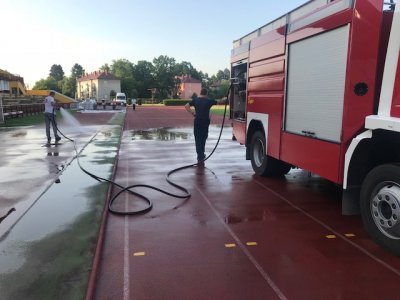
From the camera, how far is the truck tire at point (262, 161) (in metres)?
7.91

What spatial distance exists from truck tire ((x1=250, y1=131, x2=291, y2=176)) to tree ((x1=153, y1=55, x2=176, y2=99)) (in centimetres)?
10663

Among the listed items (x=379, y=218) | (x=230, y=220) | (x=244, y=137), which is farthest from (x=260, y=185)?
(x=379, y=218)

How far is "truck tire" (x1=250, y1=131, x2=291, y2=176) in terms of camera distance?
312 inches

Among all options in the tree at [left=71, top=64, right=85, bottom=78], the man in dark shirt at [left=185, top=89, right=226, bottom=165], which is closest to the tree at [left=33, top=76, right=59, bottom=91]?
the tree at [left=71, top=64, right=85, bottom=78]

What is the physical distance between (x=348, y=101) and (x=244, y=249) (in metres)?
2.05

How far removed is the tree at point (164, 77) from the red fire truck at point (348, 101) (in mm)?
108833

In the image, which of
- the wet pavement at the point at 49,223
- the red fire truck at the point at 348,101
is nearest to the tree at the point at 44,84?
the wet pavement at the point at 49,223

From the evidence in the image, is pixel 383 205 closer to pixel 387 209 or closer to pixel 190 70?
pixel 387 209

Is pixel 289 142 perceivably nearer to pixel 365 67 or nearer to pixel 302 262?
pixel 365 67

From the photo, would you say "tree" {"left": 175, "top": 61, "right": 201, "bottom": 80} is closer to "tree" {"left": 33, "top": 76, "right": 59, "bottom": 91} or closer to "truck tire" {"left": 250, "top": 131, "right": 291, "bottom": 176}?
"tree" {"left": 33, "top": 76, "right": 59, "bottom": 91}

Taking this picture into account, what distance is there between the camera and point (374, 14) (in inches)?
170

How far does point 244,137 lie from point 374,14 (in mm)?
4704

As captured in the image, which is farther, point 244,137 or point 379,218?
point 244,137

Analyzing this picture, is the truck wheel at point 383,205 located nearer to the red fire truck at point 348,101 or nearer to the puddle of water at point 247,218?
the red fire truck at point 348,101
